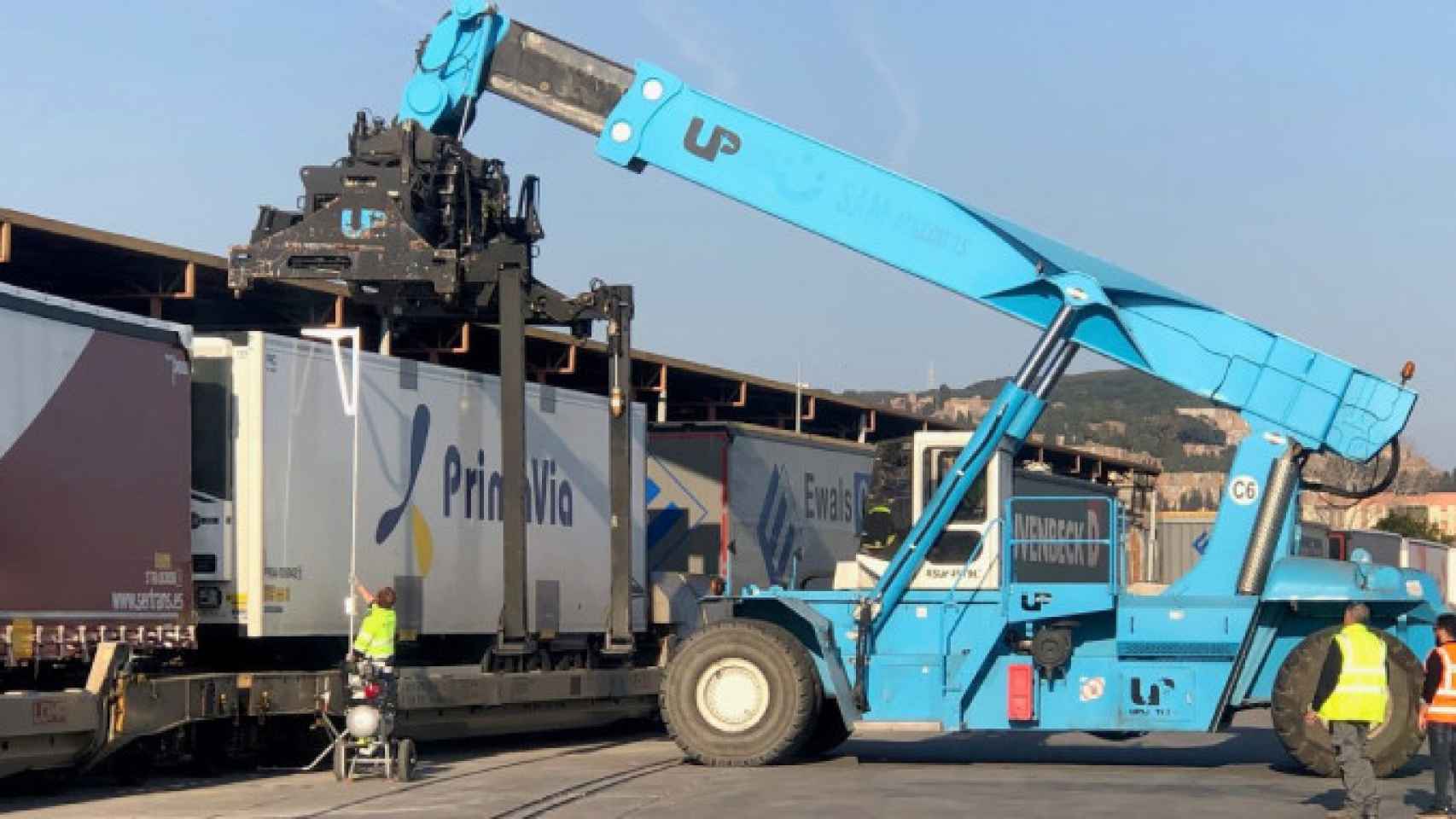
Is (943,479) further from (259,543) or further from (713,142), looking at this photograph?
(259,543)

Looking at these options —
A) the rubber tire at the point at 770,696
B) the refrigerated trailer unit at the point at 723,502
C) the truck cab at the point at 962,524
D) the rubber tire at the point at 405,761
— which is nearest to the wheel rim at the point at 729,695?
the rubber tire at the point at 770,696

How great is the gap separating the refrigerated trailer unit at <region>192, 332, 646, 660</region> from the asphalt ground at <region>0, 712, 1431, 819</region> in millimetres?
1543

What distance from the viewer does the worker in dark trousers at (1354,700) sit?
46.0ft

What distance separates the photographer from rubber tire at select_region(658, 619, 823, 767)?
17891 mm

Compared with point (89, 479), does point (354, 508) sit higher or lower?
lower

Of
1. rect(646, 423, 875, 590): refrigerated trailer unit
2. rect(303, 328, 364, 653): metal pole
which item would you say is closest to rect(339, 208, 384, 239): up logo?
rect(303, 328, 364, 653): metal pole

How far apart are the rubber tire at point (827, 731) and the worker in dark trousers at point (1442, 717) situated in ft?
19.4

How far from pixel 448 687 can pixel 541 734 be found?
528 centimetres

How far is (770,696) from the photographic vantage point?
707 inches

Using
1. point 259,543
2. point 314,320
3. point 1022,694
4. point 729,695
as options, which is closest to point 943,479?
point 1022,694

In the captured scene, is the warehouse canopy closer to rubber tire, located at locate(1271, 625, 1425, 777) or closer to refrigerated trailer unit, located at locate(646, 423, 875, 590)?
refrigerated trailer unit, located at locate(646, 423, 875, 590)

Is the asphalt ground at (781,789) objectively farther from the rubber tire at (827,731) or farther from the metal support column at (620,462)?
the metal support column at (620,462)

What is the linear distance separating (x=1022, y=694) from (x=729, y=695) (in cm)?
261

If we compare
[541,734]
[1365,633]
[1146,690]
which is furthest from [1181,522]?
[1365,633]
